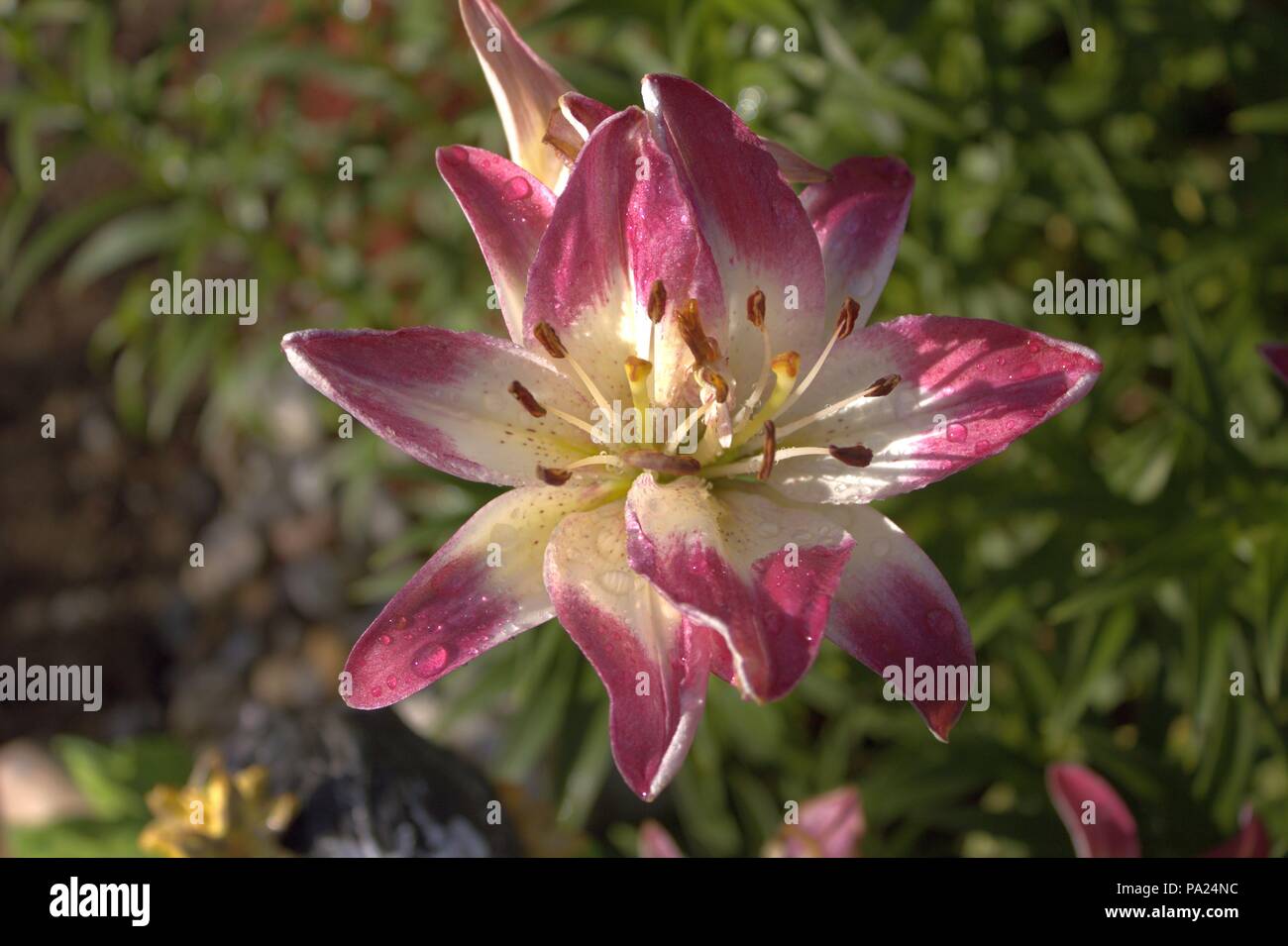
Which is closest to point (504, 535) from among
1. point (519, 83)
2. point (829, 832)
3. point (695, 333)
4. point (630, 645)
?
point (630, 645)

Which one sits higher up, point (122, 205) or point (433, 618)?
point (122, 205)

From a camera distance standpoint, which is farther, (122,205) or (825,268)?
(122,205)

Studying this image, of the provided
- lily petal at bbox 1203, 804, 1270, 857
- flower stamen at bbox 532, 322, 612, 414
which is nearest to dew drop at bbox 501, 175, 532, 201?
flower stamen at bbox 532, 322, 612, 414

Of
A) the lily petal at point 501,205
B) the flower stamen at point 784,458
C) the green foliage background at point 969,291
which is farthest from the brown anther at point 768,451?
the green foliage background at point 969,291

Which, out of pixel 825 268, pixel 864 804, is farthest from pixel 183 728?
pixel 825 268
